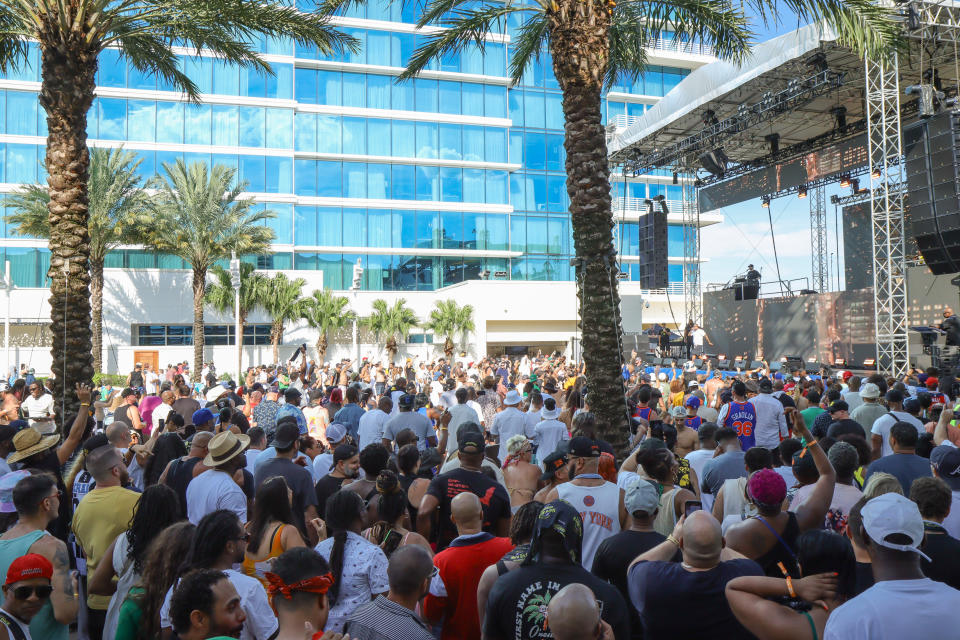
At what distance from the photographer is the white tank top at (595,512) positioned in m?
4.20

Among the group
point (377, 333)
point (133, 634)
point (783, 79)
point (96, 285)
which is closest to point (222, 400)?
point (133, 634)

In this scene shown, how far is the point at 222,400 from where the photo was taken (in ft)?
36.6

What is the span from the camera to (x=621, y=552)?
11.4 feet

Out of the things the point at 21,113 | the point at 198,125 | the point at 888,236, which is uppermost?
the point at 198,125

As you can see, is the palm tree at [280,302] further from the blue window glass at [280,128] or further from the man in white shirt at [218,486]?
the man in white shirt at [218,486]

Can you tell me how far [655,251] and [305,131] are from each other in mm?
29117

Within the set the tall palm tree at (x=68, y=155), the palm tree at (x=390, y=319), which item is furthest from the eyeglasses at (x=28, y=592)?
the palm tree at (x=390, y=319)

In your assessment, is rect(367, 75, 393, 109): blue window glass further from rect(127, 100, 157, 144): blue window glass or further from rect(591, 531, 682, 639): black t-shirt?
rect(591, 531, 682, 639): black t-shirt

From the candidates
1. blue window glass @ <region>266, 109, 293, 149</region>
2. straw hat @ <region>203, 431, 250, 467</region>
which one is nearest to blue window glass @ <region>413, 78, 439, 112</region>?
blue window glass @ <region>266, 109, 293, 149</region>

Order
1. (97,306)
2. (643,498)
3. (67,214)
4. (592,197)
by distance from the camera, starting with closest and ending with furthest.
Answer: (643,498) → (592,197) → (67,214) → (97,306)

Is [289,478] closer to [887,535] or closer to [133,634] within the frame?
[133,634]

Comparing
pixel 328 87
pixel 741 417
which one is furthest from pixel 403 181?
pixel 741 417

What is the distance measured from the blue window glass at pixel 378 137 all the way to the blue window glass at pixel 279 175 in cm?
568

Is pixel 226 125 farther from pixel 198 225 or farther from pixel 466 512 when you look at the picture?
pixel 466 512
